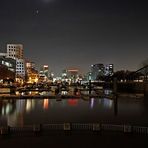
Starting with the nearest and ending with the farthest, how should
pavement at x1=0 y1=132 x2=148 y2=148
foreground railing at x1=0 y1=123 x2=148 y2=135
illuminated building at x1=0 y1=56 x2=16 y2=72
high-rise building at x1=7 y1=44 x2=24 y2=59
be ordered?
1. pavement at x1=0 y1=132 x2=148 y2=148
2. foreground railing at x1=0 y1=123 x2=148 y2=135
3. illuminated building at x1=0 y1=56 x2=16 y2=72
4. high-rise building at x1=7 y1=44 x2=24 y2=59

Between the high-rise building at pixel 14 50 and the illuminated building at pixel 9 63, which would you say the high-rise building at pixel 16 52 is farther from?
the illuminated building at pixel 9 63

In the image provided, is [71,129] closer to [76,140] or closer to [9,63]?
[76,140]

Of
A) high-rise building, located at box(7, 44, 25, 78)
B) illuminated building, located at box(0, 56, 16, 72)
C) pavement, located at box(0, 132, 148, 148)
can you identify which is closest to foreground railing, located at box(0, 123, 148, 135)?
pavement, located at box(0, 132, 148, 148)

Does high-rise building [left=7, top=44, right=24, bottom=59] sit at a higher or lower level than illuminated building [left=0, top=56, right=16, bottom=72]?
higher

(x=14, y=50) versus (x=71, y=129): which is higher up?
(x=14, y=50)

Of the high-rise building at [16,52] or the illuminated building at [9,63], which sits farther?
the high-rise building at [16,52]

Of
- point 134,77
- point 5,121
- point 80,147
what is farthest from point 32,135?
point 134,77

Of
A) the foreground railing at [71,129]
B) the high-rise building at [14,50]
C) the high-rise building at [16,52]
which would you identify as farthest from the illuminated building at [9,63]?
the foreground railing at [71,129]

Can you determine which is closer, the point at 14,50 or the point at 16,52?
the point at 16,52

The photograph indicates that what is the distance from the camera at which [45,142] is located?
19.7m

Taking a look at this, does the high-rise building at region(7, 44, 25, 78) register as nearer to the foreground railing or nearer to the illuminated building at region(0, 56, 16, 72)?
the illuminated building at region(0, 56, 16, 72)

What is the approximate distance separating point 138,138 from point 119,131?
207 centimetres

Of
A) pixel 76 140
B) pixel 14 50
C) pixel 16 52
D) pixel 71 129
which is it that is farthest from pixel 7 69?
pixel 76 140

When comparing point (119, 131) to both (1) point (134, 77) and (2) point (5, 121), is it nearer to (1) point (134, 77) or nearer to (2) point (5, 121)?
(2) point (5, 121)
